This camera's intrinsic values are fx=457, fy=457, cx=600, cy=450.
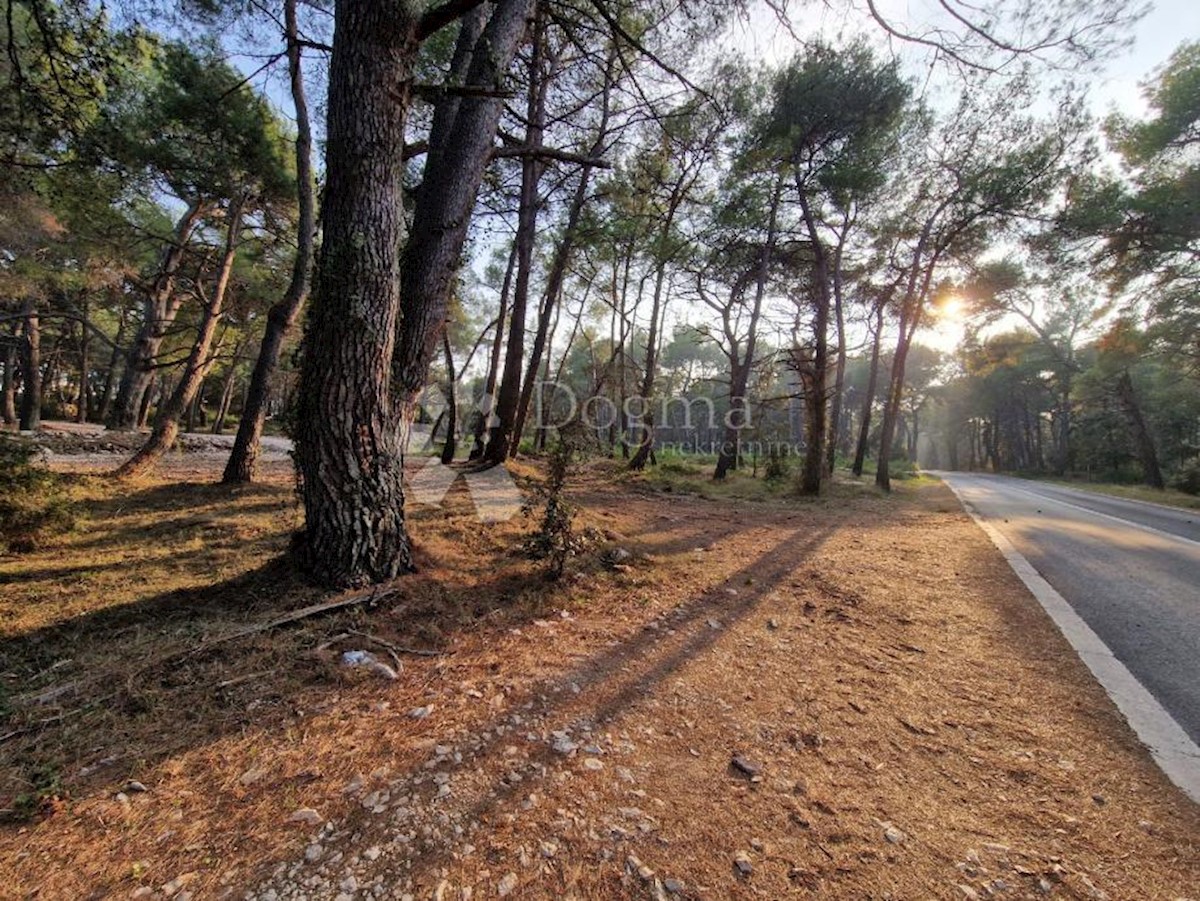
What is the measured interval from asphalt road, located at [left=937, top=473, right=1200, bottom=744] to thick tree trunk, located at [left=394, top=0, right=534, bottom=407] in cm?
482

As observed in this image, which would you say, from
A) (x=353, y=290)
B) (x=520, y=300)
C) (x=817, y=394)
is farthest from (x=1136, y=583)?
(x=520, y=300)

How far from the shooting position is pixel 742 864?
55.6 inches

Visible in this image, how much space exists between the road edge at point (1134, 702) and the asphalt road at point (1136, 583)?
6cm

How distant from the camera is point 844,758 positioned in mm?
1950

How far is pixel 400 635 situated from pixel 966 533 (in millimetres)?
7776

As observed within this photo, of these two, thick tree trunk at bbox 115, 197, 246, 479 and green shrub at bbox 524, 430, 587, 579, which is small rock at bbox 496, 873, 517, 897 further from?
thick tree trunk at bbox 115, 197, 246, 479

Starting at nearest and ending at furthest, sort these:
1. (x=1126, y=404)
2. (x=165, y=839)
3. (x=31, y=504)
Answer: (x=165, y=839) < (x=31, y=504) < (x=1126, y=404)

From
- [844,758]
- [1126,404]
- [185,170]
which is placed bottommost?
[844,758]

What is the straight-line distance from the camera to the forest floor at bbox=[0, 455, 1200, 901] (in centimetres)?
135

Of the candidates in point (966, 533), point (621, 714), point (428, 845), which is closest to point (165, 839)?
point (428, 845)

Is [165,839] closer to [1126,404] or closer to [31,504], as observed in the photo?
[31,504]

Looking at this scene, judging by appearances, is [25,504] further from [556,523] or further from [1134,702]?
[1134,702]

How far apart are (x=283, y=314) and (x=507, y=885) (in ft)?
Answer: 23.0

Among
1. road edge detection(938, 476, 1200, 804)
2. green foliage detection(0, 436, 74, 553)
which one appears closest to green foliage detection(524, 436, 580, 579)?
road edge detection(938, 476, 1200, 804)
